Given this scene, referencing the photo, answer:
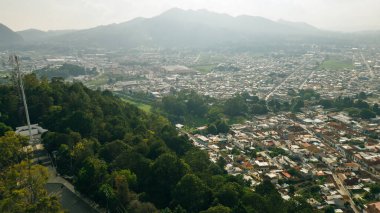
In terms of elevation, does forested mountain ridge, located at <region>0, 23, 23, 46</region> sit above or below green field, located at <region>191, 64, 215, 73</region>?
above

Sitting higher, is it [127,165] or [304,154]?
[127,165]

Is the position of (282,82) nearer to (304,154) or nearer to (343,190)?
(304,154)

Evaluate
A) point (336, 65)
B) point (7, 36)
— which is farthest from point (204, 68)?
point (7, 36)

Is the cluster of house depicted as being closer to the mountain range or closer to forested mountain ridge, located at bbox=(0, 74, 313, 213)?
forested mountain ridge, located at bbox=(0, 74, 313, 213)

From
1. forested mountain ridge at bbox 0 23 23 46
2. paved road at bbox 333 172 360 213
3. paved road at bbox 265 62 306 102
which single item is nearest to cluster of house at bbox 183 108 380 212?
paved road at bbox 333 172 360 213

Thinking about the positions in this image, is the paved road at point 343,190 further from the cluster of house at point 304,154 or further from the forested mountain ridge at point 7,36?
the forested mountain ridge at point 7,36

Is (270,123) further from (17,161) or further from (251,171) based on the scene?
(17,161)
